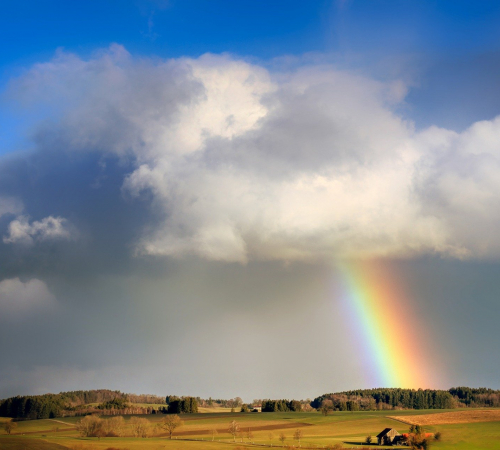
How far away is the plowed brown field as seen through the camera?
490ft

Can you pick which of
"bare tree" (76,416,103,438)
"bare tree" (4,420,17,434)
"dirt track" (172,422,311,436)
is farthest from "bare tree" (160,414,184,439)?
"bare tree" (4,420,17,434)

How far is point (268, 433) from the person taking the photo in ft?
471

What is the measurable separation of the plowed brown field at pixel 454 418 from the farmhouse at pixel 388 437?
2039cm

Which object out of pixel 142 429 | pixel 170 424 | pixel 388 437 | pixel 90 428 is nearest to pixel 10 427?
pixel 90 428

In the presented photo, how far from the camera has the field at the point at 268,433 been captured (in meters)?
109

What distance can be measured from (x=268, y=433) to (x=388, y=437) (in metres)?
32.5

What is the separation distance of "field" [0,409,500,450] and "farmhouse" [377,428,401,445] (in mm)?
5151

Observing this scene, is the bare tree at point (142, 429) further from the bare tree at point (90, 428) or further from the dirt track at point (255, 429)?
the bare tree at point (90, 428)

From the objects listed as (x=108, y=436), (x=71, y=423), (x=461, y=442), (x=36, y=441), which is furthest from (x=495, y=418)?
(x=71, y=423)

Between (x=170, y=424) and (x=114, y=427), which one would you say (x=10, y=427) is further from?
(x=170, y=424)

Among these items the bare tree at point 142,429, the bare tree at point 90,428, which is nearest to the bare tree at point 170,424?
the bare tree at point 142,429

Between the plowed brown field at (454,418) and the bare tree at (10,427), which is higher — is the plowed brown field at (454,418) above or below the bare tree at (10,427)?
above

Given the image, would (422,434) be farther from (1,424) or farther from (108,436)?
(1,424)

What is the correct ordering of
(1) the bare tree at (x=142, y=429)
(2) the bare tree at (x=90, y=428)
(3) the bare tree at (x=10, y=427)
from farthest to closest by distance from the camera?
(3) the bare tree at (x=10, y=427) → (2) the bare tree at (x=90, y=428) → (1) the bare tree at (x=142, y=429)
